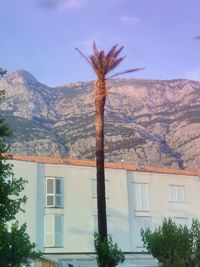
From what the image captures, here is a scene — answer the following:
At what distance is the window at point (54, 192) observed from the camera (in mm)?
47844

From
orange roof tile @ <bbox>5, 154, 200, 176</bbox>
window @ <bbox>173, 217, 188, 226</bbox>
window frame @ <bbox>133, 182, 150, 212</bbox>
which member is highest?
orange roof tile @ <bbox>5, 154, 200, 176</bbox>

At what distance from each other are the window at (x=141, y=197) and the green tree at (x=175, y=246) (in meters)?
22.2

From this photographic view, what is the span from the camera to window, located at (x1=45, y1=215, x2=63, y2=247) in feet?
153

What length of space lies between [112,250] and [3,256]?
11425 mm

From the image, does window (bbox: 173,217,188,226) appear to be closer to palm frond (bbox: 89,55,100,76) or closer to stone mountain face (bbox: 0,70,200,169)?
palm frond (bbox: 89,55,100,76)

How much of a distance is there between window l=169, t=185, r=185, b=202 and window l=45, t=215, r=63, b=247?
13.6 meters

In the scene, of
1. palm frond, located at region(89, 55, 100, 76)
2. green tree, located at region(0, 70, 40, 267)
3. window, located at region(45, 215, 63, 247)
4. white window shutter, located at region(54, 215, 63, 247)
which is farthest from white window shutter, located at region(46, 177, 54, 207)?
green tree, located at region(0, 70, 40, 267)

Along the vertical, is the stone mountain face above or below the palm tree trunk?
above

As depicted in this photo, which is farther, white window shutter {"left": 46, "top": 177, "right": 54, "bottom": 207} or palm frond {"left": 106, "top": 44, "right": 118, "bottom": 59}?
white window shutter {"left": 46, "top": 177, "right": 54, "bottom": 207}

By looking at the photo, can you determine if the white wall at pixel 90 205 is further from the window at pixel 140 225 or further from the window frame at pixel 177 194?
the window frame at pixel 177 194

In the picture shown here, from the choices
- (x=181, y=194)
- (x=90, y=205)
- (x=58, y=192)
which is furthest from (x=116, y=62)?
(x=181, y=194)

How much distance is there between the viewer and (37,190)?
155 ft

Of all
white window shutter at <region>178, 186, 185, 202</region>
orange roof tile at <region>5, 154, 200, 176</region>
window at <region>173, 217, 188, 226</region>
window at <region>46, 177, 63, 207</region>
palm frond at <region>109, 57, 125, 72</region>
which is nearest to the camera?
palm frond at <region>109, 57, 125, 72</region>

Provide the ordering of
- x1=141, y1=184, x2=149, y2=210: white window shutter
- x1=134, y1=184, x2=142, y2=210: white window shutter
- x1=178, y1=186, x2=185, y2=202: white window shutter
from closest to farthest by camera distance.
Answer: x1=134, y1=184, x2=142, y2=210: white window shutter → x1=141, y1=184, x2=149, y2=210: white window shutter → x1=178, y1=186, x2=185, y2=202: white window shutter
